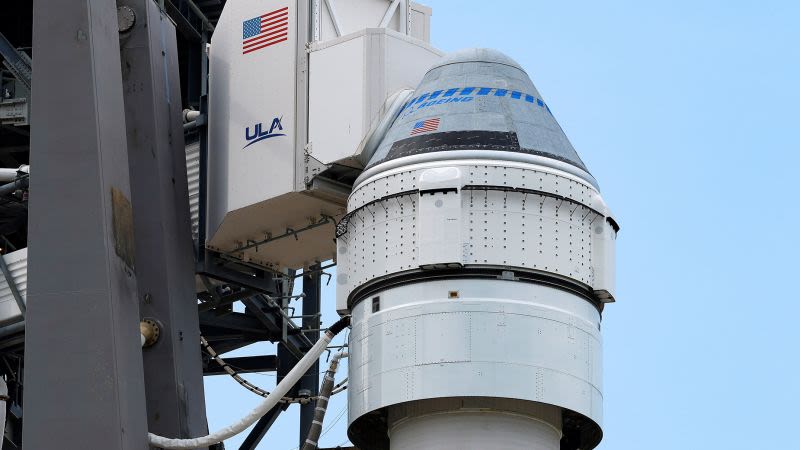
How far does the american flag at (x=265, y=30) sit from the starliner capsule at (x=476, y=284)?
3214 mm

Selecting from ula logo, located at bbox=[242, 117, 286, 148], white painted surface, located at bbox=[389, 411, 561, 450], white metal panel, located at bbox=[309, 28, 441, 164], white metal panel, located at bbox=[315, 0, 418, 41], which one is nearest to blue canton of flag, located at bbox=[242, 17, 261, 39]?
white metal panel, located at bbox=[315, 0, 418, 41]

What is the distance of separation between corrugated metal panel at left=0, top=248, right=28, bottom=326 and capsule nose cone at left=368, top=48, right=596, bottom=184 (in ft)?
18.3

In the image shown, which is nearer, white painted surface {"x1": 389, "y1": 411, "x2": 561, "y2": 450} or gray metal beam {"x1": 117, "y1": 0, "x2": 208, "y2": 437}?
white painted surface {"x1": 389, "y1": 411, "x2": 561, "y2": 450}

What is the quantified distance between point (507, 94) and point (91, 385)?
6476 millimetres

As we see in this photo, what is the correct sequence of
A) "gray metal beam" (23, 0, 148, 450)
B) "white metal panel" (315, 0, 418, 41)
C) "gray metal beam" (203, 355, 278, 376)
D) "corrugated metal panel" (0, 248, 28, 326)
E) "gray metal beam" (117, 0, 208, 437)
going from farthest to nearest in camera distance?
"gray metal beam" (203, 355, 278, 376), "white metal panel" (315, 0, 418, 41), "corrugated metal panel" (0, 248, 28, 326), "gray metal beam" (117, 0, 208, 437), "gray metal beam" (23, 0, 148, 450)

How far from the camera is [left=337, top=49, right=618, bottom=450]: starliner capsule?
20.0 m

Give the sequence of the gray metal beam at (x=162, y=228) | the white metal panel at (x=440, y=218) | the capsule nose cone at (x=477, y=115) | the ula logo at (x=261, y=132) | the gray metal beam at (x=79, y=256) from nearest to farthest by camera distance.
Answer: the gray metal beam at (x=79, y=256) < the white metal panel at (x=440, y=218) < the capsule nose cone at (x=477, y=115) < the gray metal beam at (x=162, y=228) < the ula logo at (x=261, y=132)

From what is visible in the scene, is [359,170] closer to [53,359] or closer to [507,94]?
[507,94]

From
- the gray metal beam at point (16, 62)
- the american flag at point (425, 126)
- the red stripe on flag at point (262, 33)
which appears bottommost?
the american flag at point (425, 126)

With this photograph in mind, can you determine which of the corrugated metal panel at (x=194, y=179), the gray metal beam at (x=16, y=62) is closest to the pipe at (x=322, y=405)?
the corrugated metal panel at (x=194, y=179)

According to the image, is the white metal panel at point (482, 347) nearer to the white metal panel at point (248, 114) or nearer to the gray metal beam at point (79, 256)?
the gray metal beam at point (79, 256)

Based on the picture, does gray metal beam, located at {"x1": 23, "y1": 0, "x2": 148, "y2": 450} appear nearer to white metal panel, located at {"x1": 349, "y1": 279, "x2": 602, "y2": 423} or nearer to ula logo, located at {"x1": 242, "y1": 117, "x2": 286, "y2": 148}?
ula logo, located at {"x1": 242, "y1": 117, "x2": 286, "y2": 148}

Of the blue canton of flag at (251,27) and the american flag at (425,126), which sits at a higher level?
the blue canton of flag at (251,27)

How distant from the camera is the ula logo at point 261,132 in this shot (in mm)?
23891
